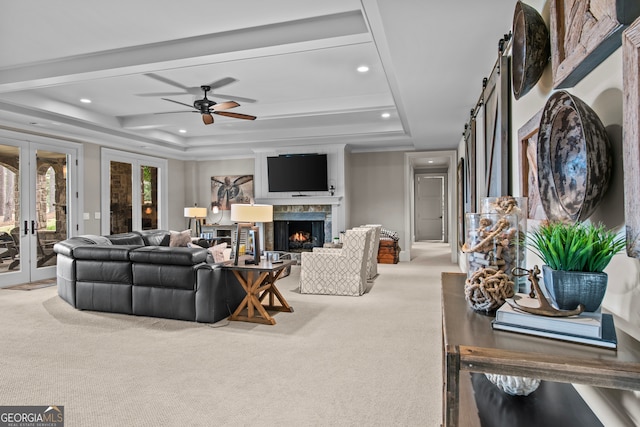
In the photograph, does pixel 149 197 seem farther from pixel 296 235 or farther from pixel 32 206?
pixel 296 235

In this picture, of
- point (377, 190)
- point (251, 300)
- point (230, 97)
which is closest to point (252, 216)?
point (251, 300)

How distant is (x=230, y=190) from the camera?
9.74 metres

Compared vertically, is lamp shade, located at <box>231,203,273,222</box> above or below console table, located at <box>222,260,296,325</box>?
above

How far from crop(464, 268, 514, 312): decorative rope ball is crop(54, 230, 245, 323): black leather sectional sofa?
3042mm

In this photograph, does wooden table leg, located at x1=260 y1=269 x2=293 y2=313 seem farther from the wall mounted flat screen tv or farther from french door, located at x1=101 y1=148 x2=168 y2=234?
french door, located at x1=101 y1=148 x2=168 y2=234

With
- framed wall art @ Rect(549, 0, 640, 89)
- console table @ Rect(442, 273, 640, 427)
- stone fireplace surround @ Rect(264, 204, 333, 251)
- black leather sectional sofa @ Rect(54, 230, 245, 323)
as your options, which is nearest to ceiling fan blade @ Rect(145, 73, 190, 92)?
black leather sectional sofa @ Rect(54, 230, 245, 323)

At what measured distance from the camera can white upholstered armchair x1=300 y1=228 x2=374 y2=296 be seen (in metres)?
5.21

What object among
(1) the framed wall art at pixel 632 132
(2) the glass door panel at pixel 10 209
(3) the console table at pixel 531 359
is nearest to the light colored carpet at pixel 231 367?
(3) the console table at pixel 531 359

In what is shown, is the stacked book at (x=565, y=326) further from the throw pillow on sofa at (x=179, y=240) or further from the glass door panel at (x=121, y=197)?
the glass door panel at (x=121, y=197)

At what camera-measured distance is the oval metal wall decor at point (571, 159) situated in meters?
1.12

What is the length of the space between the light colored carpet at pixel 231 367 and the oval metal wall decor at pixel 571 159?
1.36m

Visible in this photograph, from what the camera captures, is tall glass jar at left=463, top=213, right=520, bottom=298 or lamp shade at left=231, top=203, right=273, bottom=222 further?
lamp shade at left=231, top=203, right=273, bottom=222

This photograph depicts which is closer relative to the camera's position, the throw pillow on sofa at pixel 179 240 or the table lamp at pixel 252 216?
the table lamp at pixel 252 216

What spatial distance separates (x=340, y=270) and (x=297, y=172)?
3.58m
